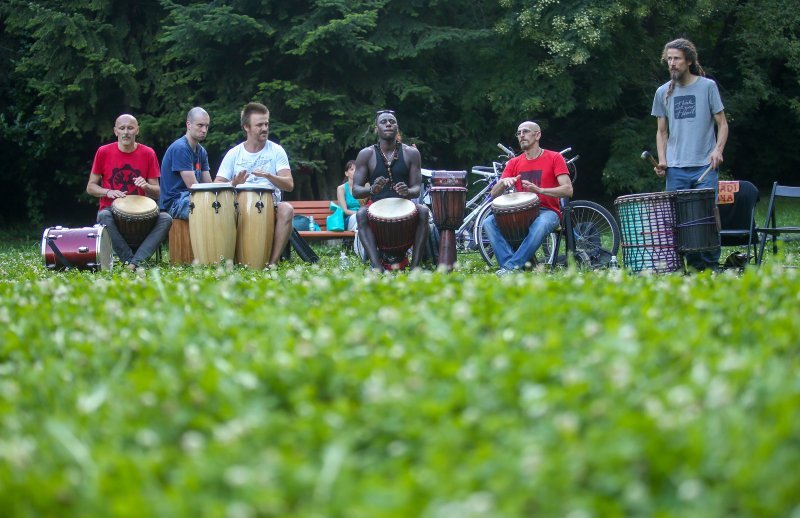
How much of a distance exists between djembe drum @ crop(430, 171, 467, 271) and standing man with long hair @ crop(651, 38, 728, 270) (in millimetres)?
2075

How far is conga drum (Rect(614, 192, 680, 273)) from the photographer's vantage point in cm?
943

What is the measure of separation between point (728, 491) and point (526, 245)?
8.06 m

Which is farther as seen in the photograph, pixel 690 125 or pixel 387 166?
pixel 387 166

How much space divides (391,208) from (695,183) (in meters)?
Result: 2.91

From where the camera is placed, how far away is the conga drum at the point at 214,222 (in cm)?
1091

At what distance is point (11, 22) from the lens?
2392 centimetres

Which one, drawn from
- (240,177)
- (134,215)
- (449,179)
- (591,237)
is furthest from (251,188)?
(591,237)

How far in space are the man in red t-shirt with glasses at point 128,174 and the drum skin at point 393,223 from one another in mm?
2775

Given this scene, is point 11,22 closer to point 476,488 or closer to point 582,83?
point 582,83

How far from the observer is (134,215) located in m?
11.5

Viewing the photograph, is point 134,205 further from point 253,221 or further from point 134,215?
point 253,221

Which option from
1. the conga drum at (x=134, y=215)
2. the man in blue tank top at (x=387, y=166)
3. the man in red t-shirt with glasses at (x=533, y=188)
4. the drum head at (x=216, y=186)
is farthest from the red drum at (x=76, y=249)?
the man in red t-shirt with glasses at (x=533, y=188)

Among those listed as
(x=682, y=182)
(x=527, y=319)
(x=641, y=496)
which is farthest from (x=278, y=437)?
(x=682, y=182)

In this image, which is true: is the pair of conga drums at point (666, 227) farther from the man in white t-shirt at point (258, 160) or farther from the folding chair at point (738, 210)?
the man in white t-shirt at point (258, 160)
